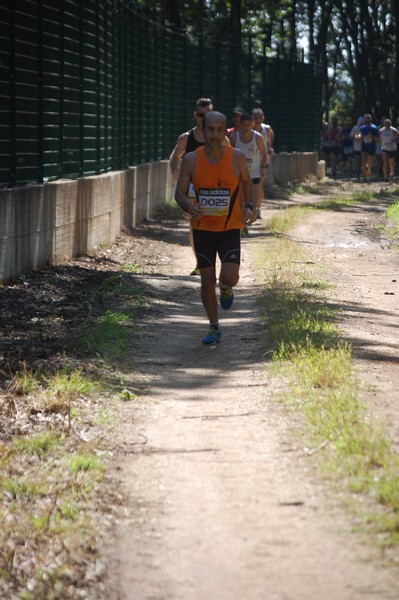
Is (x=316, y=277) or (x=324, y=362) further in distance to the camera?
(x=316, y=277)

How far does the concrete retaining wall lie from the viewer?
12125 millimetres

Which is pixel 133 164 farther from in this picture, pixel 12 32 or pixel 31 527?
pixel 31 527

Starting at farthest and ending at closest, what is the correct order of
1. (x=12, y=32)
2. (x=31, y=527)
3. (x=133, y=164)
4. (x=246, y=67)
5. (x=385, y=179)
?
(x=385, y=179) < (x=246, y=67) < (x=133, y=164) < (x=12, y=32) < (x=31, y=527)

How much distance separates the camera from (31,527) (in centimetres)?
520

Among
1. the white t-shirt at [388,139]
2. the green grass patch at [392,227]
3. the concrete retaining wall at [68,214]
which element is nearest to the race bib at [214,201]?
the concrete retaining wall at [68,214]

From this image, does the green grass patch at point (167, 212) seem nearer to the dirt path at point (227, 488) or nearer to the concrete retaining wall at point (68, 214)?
the concrete retaining wall at point (68, 214)

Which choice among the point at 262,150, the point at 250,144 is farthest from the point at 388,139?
the point at 250,144

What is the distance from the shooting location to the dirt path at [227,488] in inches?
177

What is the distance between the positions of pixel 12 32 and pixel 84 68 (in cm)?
353

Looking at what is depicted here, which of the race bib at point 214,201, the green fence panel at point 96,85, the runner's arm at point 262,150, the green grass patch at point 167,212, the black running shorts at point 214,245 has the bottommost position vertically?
the green grass patch at point 167,212

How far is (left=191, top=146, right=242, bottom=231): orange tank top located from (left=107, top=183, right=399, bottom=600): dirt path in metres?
1.00

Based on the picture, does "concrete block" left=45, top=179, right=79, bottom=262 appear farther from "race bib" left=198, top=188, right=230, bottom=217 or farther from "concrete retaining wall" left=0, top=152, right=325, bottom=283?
"race bib" left=198, top=188, right=230, bottom=217

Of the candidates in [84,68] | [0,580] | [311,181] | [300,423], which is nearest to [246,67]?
[311,181]

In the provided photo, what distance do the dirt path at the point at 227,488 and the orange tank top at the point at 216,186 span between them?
1.00 metres
